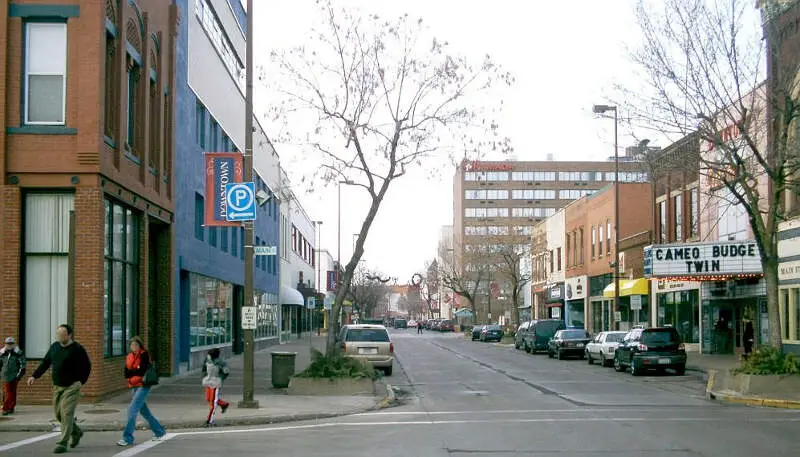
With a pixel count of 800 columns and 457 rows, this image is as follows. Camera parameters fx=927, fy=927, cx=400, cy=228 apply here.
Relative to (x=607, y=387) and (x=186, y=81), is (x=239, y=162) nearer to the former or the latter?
(x=186, y=81)

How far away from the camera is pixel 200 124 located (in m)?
32.5

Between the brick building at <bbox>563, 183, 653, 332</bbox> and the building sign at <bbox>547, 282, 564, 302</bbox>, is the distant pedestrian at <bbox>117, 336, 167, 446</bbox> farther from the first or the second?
the building sign at <bbox>547, 282, 564, 302</bbox>

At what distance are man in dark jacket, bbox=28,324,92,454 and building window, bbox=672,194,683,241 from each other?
35.7m

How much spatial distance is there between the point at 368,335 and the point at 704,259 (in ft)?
46.7

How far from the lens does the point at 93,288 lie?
19469mm

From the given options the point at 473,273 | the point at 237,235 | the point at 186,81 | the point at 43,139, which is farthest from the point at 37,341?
the point at 473,273

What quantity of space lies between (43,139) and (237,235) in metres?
22.9

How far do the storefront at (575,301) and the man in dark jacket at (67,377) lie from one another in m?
51.0

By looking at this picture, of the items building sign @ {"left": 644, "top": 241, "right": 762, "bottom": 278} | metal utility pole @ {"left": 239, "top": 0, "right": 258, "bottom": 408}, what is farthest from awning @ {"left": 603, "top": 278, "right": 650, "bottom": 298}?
metal utility pole @ {"left": 239, "top": 0, "right": 258, "bottom": 408}

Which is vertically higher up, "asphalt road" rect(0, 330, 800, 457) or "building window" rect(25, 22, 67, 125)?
"building window" rect(25, 22, 67, 125)

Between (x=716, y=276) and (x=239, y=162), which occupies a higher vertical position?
(x=239, y=162)

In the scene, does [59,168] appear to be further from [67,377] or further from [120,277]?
[67,377]

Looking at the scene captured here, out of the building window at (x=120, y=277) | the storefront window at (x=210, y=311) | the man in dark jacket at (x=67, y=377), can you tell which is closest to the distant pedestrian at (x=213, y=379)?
the man in dark jacket at (x=67, y=377)

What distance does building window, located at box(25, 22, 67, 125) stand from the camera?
1994 cm
